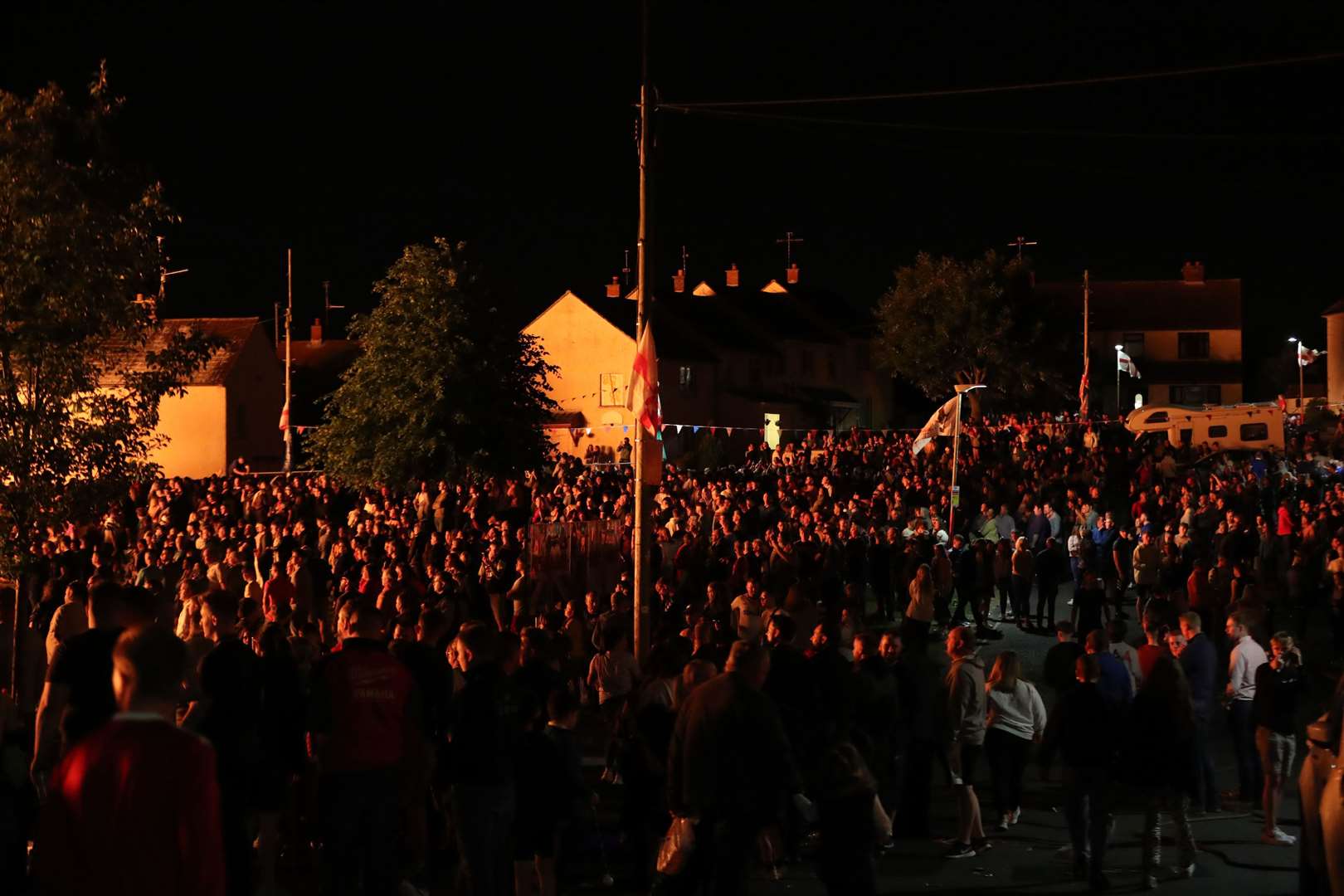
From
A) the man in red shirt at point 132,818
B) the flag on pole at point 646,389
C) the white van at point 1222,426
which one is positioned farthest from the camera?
the white van at point 1222,426

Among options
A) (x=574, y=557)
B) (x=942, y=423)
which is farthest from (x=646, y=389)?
(x=942, y=423)

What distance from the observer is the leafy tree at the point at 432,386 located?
34656mm

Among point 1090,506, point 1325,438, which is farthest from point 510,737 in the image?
point 1325,438

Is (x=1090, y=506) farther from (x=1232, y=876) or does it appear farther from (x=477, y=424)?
(x=1232, y=876)

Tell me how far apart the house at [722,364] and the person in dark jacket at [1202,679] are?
37709mm

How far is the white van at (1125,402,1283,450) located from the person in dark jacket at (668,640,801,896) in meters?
36.4

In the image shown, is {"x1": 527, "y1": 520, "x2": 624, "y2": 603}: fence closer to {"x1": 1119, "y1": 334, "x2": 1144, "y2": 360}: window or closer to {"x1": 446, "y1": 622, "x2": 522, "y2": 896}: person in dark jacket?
{"x1": 446, "y1": 622, "x2": 522, "y2": 896}: person in dark jacket


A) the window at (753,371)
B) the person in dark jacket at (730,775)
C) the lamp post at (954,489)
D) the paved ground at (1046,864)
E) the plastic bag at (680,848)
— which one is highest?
the window at (753,371)

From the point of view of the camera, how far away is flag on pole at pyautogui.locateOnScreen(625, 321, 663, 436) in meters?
17.0

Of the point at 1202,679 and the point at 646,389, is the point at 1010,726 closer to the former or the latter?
the point at 1202,679

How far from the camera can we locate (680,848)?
26.3ft

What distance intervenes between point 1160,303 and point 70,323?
263ft

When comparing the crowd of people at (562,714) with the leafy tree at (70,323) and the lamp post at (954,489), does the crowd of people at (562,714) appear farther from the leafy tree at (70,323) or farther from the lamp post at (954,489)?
the lamp post at (954,489)

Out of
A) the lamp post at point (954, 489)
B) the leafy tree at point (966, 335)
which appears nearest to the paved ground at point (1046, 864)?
the lamp post at point (954, 489)
